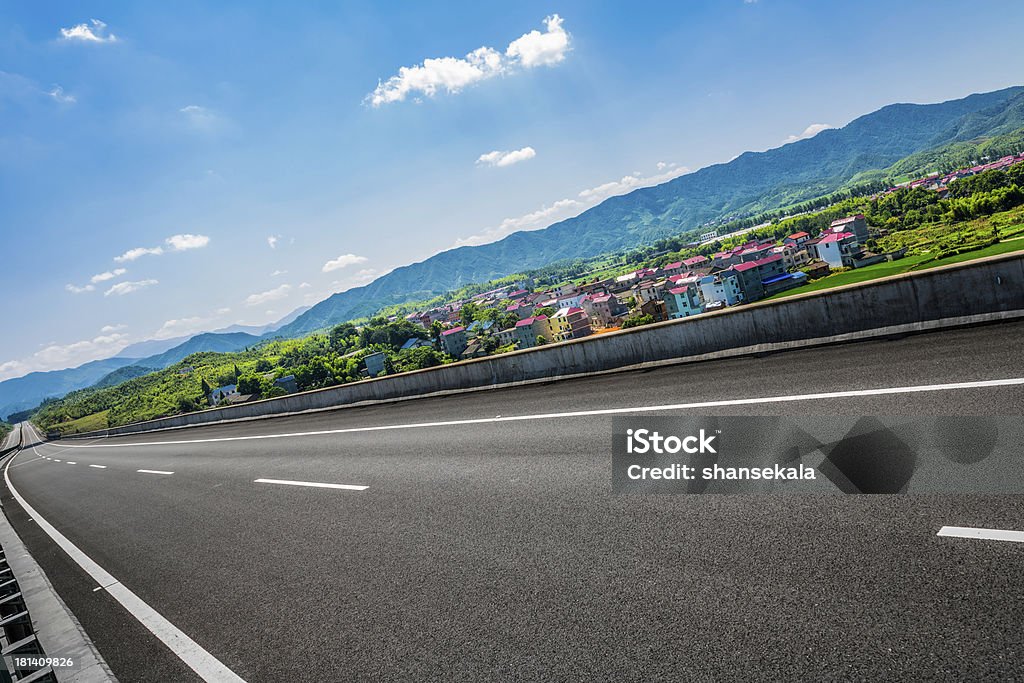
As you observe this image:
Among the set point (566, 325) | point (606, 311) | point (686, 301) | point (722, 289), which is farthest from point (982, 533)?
point (606, 311)

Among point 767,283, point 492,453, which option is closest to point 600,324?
point 767,283

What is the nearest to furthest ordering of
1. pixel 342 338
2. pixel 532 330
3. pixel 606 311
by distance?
pixel 532 330 < pixel 606 311 < pixel 342 338

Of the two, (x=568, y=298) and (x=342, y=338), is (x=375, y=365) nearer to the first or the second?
(x=568, y=298)

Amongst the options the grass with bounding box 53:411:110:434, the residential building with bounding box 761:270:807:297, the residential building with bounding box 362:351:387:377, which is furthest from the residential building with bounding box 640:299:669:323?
the grass with bounding box 53:411:110:434

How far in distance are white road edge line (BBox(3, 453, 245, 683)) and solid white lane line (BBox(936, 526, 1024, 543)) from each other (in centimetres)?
533

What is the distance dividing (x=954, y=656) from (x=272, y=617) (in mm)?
5263

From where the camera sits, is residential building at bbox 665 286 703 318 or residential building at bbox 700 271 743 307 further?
residential building at bbox 665 286 703 318

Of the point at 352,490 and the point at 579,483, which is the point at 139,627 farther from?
the point at 579,483

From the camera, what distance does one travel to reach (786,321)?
996 centimetres

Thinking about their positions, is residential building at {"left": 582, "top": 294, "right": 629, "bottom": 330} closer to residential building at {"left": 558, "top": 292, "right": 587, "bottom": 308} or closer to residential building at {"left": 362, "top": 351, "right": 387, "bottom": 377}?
residential building at {"left": 362, "top": 351, "right": 387, "bottom": 377}

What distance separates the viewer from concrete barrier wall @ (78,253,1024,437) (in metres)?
7.87

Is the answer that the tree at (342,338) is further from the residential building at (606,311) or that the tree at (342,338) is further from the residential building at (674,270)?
the residential building at (674,270)

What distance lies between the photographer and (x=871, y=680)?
8.23 ft

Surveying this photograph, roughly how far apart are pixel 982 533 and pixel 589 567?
271 centimetres
